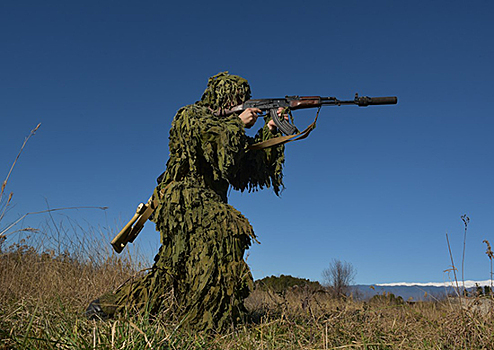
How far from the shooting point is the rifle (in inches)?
171

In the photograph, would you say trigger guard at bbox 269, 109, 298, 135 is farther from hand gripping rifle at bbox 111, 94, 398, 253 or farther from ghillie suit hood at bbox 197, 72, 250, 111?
ghillie suit hood at bbox 197, 72, 250, 111

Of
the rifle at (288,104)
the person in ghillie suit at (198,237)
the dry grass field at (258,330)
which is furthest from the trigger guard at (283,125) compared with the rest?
the dry grass field at (258,330)

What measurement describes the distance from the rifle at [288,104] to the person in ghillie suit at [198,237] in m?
0.16

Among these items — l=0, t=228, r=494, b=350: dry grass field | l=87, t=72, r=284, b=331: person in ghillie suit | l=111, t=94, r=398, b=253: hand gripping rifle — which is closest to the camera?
l=0, t=228, r=494, b=350: dry grass field

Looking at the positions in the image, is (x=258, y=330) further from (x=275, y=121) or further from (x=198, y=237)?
(x=275, y=121)

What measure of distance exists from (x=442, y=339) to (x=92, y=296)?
14.7 feet

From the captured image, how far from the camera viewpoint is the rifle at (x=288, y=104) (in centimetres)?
434

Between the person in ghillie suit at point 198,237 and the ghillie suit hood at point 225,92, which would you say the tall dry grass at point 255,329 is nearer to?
the person in ghillie suit at point 198,237

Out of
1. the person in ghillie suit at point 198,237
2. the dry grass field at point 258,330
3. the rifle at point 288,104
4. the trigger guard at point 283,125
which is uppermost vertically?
the rifle at point 288,104

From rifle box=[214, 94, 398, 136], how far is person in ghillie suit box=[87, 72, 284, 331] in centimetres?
16

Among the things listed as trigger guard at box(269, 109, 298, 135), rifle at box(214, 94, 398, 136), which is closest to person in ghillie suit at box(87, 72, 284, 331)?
rifle at box(214, 94, 398, 136)

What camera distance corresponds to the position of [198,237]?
382 centimetres

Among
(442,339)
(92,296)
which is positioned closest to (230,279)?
(442,339)

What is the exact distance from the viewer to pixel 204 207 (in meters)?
3.89
